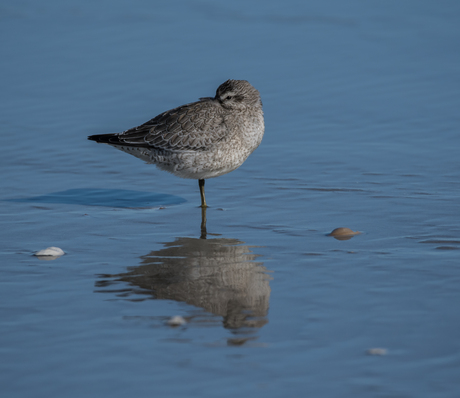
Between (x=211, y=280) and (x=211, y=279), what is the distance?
0.03 meters

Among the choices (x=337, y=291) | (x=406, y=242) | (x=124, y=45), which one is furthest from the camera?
(x=124, y=45)

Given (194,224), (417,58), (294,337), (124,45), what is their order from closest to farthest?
1. (294,337)
2. (194,224)
3. (417,58)
4. (124,45)

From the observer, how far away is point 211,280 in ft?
19.7

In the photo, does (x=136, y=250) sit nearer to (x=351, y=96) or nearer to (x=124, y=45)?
(x=351, y=96)

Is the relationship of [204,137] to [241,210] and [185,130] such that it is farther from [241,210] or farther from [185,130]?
[241,210]

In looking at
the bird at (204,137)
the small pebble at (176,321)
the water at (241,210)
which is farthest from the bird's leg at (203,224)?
the small pebble at (176,321)

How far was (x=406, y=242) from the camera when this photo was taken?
679cm

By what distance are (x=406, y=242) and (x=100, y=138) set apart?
4.30 metres

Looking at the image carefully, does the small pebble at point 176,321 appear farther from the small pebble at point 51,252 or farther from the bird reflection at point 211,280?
the small pebble at point 51,252

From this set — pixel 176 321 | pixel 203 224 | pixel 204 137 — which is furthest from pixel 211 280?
pixel 204 137

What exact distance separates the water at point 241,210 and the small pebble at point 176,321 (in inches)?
2.4

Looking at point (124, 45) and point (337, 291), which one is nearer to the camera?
point (337, 291)

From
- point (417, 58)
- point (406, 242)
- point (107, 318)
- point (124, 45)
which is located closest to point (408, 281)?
point (406, 242)

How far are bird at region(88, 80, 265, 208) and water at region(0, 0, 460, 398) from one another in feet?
1.53
